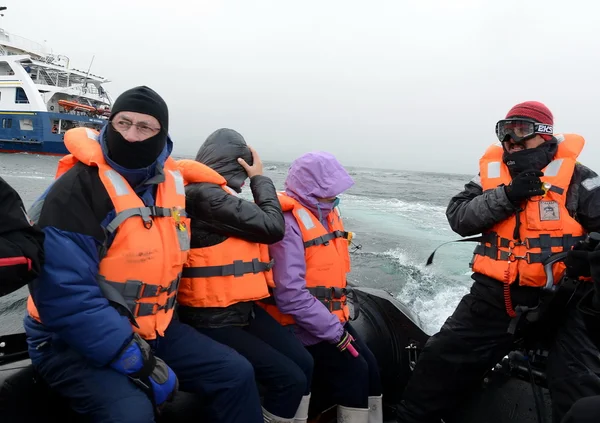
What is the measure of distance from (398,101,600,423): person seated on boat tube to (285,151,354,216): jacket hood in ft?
2.24

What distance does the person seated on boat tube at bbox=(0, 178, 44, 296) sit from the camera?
1.16m

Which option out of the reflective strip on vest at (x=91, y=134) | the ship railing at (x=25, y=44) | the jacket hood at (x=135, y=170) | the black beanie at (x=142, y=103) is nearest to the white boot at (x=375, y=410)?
the jacket hood at (x=135, y=170)

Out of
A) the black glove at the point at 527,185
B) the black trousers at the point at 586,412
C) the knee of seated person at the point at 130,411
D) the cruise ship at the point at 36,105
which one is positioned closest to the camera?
the black trousers at the point at 586,412

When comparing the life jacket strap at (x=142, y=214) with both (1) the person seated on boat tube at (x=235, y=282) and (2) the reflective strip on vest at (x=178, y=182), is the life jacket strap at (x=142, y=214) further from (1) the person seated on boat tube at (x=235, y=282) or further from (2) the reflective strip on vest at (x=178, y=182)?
(1) the person seated on boat tube at (x=235, y=282)

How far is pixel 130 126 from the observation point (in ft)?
5.43

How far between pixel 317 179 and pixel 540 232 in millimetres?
1160

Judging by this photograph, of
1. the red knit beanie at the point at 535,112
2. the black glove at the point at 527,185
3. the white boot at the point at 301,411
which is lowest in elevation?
the white boot at the point at 301,411

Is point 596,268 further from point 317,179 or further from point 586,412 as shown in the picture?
point 317,179

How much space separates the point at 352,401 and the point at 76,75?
38628mm

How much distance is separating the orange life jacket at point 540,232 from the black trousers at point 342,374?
0.85 m

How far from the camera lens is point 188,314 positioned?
1.97 m

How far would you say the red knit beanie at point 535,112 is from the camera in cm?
210

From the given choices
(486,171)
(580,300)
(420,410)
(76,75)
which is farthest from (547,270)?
(76,75)

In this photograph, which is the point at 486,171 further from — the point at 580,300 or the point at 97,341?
the point at 97,341
